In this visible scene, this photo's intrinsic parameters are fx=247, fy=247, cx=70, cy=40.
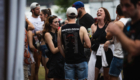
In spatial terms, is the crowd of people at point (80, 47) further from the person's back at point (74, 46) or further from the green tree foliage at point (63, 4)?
the green tree foliage at point (63, 4)

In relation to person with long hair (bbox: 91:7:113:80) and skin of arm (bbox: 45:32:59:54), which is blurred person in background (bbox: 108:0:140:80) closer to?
person with long hair (bbox: 91:7:113:80)

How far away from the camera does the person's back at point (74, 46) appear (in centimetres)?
456

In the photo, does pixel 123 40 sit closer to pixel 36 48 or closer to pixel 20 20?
pixel 20 20

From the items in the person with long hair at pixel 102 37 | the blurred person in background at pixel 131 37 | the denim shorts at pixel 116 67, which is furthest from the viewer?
the person with long hair at pixel 102 37

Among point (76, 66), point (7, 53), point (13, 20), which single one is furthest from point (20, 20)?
point (76, 66)

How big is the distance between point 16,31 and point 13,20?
0.62ft

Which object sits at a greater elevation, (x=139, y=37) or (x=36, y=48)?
(x=139, y=37)

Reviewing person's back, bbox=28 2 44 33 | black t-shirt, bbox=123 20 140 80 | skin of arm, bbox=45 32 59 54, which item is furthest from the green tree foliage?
black t-shirt, bbox=123 20 140 80

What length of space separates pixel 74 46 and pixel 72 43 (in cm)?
7

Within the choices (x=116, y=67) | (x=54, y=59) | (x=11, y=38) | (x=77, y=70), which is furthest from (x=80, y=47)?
(x=11, y=38)

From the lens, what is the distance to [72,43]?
4.58 metres

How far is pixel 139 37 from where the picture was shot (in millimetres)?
2275

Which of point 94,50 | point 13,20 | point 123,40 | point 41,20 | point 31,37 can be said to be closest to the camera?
point 123,40

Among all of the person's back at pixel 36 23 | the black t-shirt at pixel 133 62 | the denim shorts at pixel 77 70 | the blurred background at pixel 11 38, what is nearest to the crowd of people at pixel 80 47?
the denim shorts at pixel 77 70
